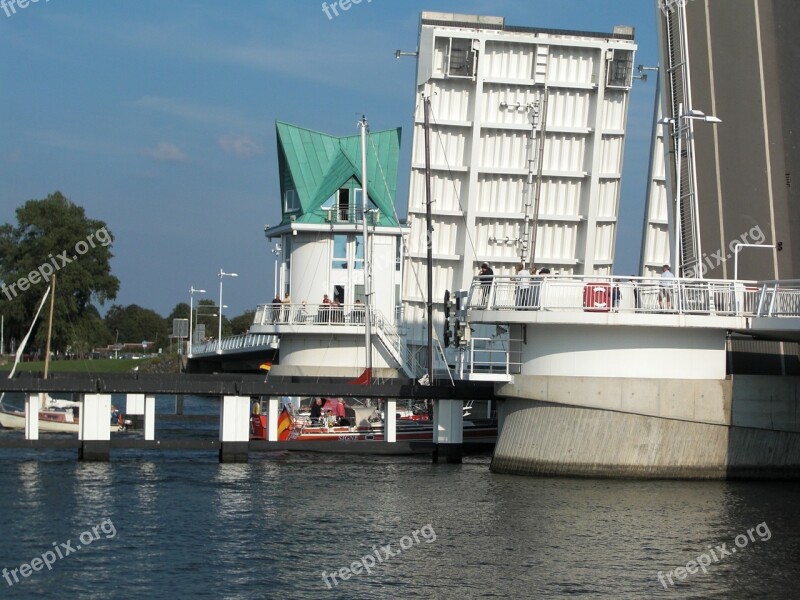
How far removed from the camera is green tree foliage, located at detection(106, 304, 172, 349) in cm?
15538

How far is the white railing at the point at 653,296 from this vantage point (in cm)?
2442

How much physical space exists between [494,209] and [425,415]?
6511 mm

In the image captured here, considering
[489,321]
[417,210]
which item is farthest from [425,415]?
[489,321]

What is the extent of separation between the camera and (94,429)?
2750 centimetres

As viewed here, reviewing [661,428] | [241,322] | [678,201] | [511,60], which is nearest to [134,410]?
[511,60]

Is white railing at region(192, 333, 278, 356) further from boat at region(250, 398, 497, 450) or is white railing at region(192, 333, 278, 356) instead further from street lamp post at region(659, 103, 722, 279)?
→ street lamp post at region(659, 103, 722, 279)

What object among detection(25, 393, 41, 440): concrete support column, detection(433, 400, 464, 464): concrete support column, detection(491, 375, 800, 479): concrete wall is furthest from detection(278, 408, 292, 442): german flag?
detection(491, 375, 800, 479): concrete wall

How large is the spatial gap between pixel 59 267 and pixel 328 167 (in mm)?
35658

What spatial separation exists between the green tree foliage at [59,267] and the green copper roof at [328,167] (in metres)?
33.3

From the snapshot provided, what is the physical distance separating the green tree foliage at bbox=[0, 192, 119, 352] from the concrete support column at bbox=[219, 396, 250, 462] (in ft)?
162

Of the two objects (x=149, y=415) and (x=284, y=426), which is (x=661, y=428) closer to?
(x=284, y=426)

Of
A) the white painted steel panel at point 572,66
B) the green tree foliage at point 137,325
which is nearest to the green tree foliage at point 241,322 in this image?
the green tree foliage at point 137,325

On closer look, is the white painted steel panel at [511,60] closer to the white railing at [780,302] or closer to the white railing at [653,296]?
the white railing at [653,296]

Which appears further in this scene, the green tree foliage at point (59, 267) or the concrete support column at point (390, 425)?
the green tree foliage at point (59, 267)
